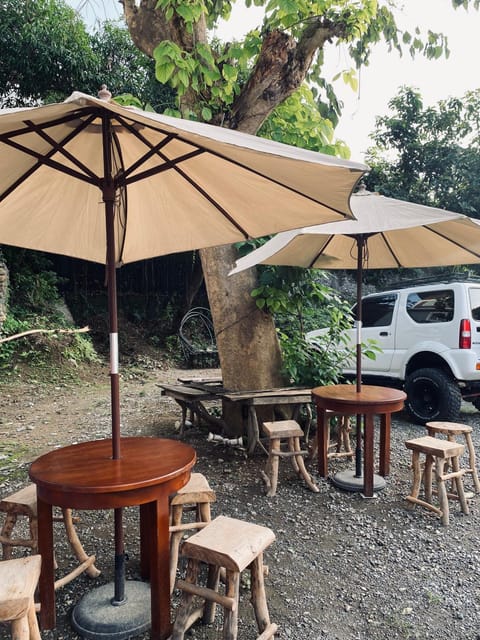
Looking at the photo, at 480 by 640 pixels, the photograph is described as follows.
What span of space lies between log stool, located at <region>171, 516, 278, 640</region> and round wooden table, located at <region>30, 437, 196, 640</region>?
0.11 metres

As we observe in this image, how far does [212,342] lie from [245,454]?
24.2ft

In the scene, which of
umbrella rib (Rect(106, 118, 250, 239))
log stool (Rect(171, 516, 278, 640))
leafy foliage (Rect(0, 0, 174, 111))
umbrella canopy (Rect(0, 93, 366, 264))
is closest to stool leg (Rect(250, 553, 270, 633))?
log stool (Rect(171, 516, 278, 640))

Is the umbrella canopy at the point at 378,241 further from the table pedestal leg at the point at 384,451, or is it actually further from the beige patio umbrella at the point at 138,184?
the beige patio umbrella at the point at 138,184

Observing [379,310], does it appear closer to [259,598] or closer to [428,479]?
[428,479]

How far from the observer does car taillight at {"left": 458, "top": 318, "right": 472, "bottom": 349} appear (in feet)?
17.1

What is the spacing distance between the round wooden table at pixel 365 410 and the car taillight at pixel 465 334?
5.69 ft

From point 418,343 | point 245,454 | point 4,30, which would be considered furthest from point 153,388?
point 4,30

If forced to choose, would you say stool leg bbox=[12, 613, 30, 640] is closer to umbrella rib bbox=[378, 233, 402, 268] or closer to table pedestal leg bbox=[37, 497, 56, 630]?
table pedestal leg bbox=[37, 497, 56, 630]

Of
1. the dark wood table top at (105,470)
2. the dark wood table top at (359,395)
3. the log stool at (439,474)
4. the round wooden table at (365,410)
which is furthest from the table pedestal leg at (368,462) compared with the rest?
the dark wood table top at (105,470)

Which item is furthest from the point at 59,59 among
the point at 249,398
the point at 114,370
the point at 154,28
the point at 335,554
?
the point at 335,554

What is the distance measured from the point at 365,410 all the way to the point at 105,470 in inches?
85.4

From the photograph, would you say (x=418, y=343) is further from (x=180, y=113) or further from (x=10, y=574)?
(x=10, y=574)

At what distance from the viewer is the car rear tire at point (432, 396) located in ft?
17.5

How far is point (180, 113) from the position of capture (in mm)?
4758
